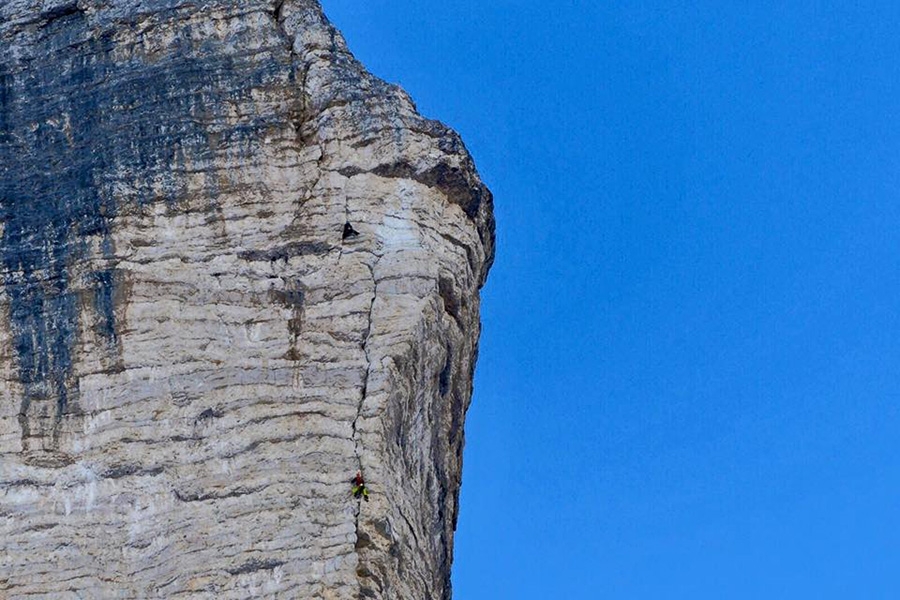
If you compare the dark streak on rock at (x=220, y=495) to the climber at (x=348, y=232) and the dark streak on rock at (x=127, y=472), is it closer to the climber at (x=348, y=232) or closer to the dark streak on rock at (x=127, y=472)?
the dark streak on rock at (x=127, y=472)

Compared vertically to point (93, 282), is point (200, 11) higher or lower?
higher

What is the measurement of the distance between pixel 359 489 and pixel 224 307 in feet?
11.5

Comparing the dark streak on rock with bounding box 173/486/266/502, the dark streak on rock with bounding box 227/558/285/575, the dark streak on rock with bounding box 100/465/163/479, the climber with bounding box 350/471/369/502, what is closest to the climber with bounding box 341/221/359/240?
the climber with bounding box 350/471/369/502

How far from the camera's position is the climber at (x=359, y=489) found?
30.9 meters

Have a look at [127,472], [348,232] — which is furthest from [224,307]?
[127,472]

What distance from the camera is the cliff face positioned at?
3092 cm

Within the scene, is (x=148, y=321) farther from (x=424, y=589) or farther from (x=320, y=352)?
(x=424, y=589)

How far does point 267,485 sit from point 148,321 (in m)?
3.10

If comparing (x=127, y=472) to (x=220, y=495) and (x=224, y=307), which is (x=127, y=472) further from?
(x=224, y=307)

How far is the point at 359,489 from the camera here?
30953mm

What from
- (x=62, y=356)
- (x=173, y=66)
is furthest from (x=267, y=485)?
(x=173, y=66)

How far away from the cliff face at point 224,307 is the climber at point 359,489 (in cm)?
10

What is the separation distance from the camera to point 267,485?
3111 cm

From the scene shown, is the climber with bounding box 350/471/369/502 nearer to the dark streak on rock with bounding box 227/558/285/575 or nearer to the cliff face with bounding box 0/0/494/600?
the cliff face with bounding box 0/0/494/600
